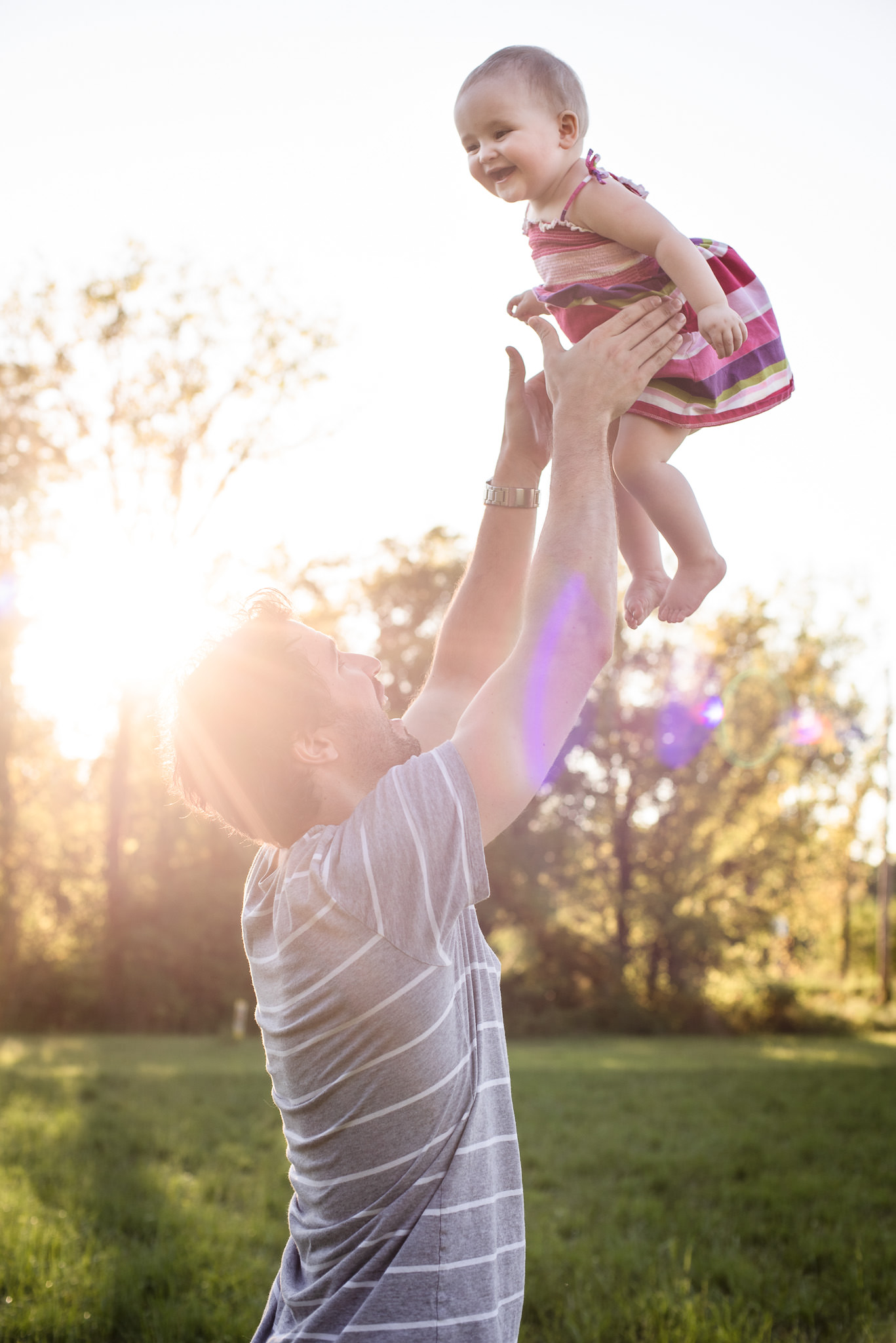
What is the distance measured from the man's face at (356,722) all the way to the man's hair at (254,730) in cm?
3

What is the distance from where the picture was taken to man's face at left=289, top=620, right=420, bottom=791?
77.6 inches

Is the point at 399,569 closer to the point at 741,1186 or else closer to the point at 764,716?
the point at 764,716

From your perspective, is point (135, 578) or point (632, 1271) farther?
Answer: point (135, 578)

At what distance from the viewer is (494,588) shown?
7.88 feet

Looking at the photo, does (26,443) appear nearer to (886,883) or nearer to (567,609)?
(567,609)

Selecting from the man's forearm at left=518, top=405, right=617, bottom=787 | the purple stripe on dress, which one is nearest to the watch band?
the purple stripe on dress

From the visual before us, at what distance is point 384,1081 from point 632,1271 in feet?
11.8

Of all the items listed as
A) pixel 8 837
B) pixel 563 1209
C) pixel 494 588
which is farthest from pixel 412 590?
pixel 494 588

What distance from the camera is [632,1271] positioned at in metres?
4.54

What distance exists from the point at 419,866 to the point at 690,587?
2.91 ft

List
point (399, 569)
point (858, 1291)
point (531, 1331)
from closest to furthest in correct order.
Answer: point (531, 1331), point (858, 1291), point (399, 569)

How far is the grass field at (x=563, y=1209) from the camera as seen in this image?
3930 mm

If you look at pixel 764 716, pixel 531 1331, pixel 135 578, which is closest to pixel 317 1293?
pixel 531 1331

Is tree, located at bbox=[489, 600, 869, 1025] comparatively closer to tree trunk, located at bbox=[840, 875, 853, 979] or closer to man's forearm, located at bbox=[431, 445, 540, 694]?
tree trunk, located at bbox=[840, 875, 853, 979]
